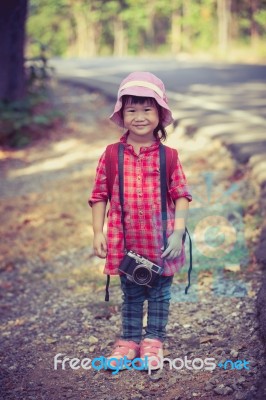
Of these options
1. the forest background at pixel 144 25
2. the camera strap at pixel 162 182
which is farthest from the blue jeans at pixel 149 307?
the forest background at pixel 144 25

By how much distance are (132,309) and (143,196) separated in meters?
0.66

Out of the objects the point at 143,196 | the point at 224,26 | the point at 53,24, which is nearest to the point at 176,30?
the point at 224,26

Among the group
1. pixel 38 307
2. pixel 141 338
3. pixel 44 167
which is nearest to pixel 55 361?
pixel 141 338

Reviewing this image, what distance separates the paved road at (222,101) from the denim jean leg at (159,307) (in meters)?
2.24

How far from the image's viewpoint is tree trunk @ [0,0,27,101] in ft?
27.7

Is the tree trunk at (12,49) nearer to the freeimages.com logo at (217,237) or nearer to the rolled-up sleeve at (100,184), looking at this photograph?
the freeimages.com logo at (217,237)

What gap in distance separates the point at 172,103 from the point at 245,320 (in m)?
6.47

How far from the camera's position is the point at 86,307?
11.5 feet

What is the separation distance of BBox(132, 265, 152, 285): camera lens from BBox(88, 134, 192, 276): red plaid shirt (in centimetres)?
9

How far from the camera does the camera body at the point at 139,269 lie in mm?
2576

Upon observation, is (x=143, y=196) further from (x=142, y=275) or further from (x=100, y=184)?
(x=142, y=275)

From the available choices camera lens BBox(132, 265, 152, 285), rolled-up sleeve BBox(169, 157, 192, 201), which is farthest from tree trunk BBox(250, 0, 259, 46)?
camera lens BBox(132, 265, 152, 285)

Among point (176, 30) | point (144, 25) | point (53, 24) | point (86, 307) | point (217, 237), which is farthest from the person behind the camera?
point (53, 24)

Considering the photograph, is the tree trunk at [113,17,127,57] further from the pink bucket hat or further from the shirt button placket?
the shirt button placket
